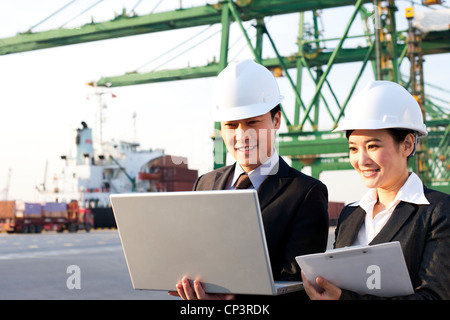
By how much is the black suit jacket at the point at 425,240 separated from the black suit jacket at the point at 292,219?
0.23 m

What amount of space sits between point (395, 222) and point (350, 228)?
8.2 inches

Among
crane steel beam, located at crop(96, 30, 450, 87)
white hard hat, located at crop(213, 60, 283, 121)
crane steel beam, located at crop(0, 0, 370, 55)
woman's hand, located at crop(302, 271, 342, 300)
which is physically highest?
crane steel beam, located at crop(0, 0, 370, 55)

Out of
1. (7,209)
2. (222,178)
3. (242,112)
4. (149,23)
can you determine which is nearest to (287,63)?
(149,23)

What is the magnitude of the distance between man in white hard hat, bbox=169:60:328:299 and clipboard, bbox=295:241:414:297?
26 centimetres

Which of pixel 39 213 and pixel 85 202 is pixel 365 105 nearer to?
pixel 39 213

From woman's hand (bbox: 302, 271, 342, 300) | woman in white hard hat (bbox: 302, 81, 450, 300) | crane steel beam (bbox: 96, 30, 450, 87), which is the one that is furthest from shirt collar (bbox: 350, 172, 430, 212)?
crane steel beam (bbox: 96, 30, 450, 87)

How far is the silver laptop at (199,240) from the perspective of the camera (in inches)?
64.9

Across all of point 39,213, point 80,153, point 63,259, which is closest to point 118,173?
point 80,153

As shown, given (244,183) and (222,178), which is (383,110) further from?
(222,178)

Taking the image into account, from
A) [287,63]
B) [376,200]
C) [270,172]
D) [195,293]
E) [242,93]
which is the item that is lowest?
[195,293]

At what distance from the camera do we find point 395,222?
1930 millimetres

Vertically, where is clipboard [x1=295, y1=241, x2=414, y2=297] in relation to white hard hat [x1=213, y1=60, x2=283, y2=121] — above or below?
below

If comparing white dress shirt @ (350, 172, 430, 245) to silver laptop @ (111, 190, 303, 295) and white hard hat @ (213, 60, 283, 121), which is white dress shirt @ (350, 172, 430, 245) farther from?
white hard hat @ (213, 60, 283, 121)

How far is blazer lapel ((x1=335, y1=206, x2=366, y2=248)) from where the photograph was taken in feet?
6.78
